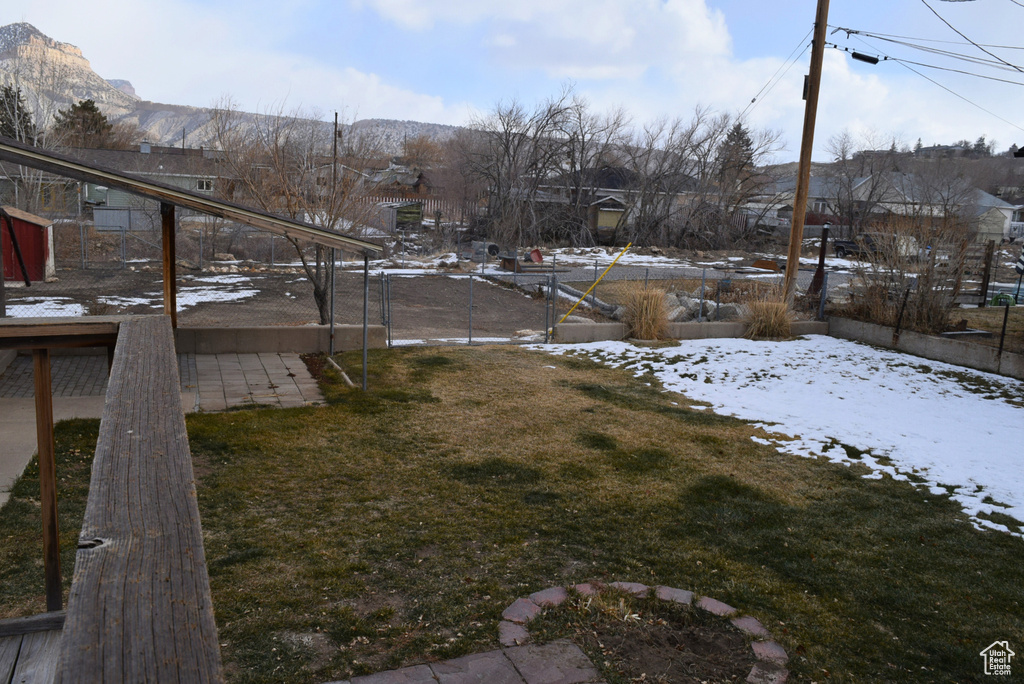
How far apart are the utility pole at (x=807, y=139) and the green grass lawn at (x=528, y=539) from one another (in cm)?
736

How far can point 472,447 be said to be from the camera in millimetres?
7293

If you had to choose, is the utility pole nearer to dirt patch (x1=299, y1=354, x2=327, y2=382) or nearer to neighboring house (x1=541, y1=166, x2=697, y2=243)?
dirt patch (x1=299, y1=354, x2=327, y2=382)

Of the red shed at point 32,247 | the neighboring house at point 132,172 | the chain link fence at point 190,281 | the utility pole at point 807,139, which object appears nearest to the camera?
the utility pole at point 807,139

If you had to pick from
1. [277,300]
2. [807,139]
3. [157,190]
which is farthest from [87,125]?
[807,139]

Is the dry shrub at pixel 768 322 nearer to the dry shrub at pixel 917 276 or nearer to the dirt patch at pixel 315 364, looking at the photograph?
the dry shrub at pixel 917 276

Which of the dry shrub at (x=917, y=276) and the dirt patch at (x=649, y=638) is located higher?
the dry shrub at (x=917, y=276)

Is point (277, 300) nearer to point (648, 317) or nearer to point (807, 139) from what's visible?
point (648, 317)

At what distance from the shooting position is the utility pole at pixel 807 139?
571 inches

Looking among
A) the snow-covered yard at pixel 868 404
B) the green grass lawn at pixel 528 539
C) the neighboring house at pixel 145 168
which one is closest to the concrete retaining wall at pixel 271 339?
the green grass lawn at pixel 528 539

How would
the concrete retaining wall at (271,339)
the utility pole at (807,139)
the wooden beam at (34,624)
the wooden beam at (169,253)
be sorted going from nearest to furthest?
1. the wooden beam at (34,624)
2. the wooden beam at (169,253)
3. the concrete retaining wall at (271,339)
4. the utility pole at (807,139)

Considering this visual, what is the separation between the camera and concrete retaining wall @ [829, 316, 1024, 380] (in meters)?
11.1

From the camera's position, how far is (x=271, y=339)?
437 inches

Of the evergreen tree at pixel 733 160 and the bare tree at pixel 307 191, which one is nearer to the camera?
the bare tree at pixel 307 191

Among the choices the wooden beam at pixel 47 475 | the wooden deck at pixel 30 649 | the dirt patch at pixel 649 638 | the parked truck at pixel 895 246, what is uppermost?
the parked truck at pixel 895 246
